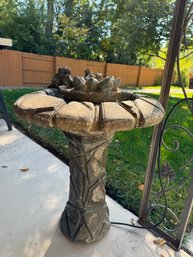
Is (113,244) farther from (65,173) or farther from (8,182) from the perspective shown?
(8,182)

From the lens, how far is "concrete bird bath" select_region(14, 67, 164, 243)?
2.40 feet

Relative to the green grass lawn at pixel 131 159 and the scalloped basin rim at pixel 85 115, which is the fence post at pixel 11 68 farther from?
the scalloped basin rim at pixel 85 115

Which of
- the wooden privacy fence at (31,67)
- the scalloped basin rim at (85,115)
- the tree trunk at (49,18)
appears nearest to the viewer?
the scalloped basin rim at (85,115)

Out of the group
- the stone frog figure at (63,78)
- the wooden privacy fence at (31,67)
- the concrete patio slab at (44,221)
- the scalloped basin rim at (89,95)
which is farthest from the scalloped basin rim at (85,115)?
the wooden privacy fence at (31,67)

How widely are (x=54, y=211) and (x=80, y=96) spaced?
0.91 metres

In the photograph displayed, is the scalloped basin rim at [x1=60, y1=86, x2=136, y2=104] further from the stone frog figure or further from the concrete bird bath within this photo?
the stone frog figure

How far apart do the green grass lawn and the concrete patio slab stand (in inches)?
7.2

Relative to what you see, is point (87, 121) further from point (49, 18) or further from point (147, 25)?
point (49, 18)

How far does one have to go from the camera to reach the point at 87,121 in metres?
0.70

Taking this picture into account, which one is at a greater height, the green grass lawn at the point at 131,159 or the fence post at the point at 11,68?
the fence post at the point at 11,68

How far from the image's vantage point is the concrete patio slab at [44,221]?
1.17 metres

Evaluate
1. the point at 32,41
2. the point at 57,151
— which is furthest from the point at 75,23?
the point at 57,151

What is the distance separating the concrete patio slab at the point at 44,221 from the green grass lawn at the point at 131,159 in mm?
183

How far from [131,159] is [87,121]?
5.64 feet
